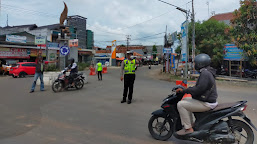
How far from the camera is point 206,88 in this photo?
3.39 meters

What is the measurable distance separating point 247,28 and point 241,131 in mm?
13953

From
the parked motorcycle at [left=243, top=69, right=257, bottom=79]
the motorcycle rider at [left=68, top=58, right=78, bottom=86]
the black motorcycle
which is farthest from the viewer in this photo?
the parked motorcycle at [left=243, top=69, right=257, bottom=79]

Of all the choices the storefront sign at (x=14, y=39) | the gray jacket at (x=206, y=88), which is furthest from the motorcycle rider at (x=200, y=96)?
the storefront sign at (x=14, y=39)

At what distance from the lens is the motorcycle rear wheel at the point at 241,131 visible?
134 inches

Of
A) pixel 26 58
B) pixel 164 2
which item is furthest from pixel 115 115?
pixel 26 58

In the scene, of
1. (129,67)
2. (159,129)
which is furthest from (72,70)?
(159,129)

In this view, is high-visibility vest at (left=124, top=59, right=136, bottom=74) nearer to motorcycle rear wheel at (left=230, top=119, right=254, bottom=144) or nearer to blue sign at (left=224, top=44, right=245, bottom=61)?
motorcycle rear wheel at (left=230, top=119, right=254, bottom=144)

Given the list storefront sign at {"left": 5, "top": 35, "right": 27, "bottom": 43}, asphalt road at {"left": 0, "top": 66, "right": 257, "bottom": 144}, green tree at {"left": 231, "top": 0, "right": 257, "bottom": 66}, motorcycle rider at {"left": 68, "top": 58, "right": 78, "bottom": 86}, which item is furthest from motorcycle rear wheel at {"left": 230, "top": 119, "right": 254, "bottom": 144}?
storefront sign at {"left": 5, "top": 35, "right": 27, "bottom": 43}

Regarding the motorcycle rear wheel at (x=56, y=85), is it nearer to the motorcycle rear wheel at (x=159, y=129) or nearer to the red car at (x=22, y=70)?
the motorcycle rear wheel at (x=159, y=129)

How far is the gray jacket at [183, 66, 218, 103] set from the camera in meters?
3.38

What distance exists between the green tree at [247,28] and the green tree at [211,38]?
17.0ft

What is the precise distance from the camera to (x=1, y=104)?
714 cm

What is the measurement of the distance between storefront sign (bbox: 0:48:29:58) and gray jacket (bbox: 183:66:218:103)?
2669cm

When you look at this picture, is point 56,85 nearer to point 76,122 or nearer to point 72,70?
point 72,70
